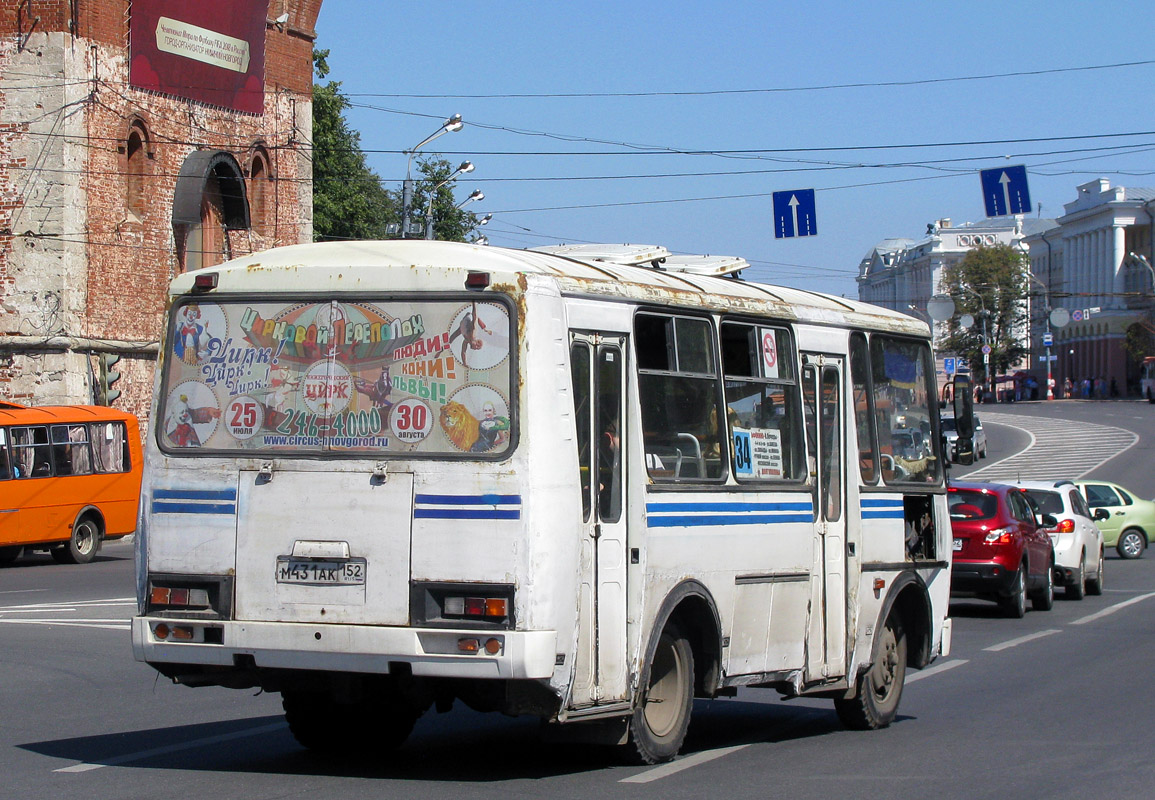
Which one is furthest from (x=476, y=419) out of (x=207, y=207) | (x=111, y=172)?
(x=207, y=207)

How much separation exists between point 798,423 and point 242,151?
112ft

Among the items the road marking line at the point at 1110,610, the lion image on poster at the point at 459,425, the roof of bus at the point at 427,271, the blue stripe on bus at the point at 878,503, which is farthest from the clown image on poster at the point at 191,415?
the road marking line at the point at 1110,610

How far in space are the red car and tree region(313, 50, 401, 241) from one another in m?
41.2

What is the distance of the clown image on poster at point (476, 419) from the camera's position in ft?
24.7

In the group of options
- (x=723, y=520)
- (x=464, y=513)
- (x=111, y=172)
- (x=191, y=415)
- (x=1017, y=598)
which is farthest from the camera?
(x=111, y=172)

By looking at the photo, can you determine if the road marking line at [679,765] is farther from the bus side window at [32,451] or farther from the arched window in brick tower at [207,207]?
the arched window in brick tower at [207,207]

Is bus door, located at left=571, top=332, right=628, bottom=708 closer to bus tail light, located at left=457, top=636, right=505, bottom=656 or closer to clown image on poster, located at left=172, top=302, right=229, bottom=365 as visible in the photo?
bus tail light, located at left=457, top=636, right=505, bottom=656

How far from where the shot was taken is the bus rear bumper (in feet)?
23.9

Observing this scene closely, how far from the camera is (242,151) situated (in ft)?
137

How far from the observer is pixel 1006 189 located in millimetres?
32875

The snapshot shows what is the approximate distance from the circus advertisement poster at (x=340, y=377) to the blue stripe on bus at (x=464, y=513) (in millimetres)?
277

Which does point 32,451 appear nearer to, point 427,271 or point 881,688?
point 881,688

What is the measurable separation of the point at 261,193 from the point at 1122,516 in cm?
2363

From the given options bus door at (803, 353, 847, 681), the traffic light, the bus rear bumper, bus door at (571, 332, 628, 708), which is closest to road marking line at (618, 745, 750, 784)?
bus door at (571, 332, 628, 708)
